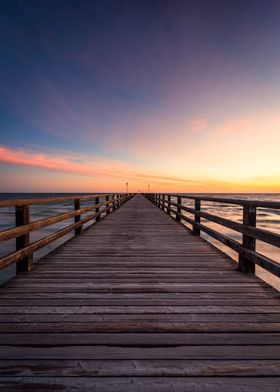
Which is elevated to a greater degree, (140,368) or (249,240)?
(249,240)

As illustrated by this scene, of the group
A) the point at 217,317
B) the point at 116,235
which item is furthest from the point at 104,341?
the point at 116,235

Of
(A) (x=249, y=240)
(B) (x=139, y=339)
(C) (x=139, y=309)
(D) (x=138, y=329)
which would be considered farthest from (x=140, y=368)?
(A) (x=249, y=240)

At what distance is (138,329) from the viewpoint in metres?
2.24

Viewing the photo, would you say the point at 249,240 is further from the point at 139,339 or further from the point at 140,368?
the point at 140,368

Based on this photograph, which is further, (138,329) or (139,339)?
(138,329)

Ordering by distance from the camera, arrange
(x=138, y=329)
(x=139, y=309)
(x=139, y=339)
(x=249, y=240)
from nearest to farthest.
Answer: (x=139, y=339)
(x=138, y=329)
(x=139, y=309)
(x=249, y=240)

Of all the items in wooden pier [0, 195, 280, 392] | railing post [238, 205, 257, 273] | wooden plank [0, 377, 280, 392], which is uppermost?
railing post [238, 205, 257, 273]

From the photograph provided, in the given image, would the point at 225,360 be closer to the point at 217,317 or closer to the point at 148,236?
the point at 217,317

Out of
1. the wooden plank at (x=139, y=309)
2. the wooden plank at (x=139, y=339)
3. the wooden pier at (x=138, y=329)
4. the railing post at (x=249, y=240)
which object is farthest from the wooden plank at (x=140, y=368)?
the railing post at (x=249, y=240)

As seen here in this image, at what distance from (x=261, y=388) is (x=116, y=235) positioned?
18.5ft

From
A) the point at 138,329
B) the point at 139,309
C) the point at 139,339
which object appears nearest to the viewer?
the point at 139,339

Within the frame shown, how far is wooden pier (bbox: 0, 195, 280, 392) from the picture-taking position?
1.69 m

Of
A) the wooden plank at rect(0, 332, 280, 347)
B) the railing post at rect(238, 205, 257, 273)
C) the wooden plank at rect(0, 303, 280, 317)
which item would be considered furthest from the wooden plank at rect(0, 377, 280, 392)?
the railing post at rect(238, 205, 257, 273)

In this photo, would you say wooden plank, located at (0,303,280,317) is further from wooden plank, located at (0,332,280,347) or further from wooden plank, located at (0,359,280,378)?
wooden plank, located at (0,359,280,378)
